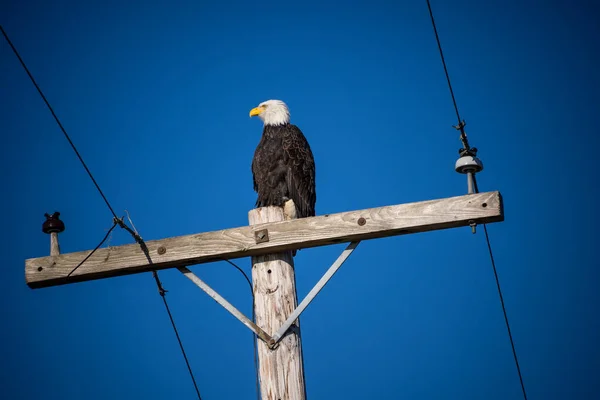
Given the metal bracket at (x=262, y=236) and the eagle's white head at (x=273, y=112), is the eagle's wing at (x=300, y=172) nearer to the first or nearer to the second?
the eagle's white head at (x=273, y=112)

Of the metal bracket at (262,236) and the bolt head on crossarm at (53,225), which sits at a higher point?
the bolt head on crossarm at (53,225)

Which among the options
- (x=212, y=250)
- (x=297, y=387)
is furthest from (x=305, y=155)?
(x=297, y=387)

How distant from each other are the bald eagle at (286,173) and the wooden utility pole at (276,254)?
1.93 m

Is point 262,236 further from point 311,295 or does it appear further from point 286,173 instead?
point 286,173

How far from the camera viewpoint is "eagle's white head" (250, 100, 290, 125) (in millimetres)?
6854

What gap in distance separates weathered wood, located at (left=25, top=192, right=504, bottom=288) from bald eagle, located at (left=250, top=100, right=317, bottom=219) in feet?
6.35

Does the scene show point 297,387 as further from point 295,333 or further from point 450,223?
point 450,223

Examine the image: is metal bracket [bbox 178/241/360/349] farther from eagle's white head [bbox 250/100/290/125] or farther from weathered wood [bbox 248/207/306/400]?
eagle's white head [bbox 250/100/290/125]

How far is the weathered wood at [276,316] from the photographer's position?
11.4 ft

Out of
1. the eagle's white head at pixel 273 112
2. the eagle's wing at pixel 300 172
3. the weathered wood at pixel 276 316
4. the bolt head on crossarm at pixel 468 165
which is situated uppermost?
the eagle's white head at pixel 273 112

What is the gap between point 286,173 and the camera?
5.95 metres

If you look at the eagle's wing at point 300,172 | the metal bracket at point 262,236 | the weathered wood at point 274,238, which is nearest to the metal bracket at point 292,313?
the weathered wood at point 274,238

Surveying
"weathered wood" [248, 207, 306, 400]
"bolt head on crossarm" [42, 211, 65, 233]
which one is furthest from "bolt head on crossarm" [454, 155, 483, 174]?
"bolt head on crossarm" [42, 211, 65, 233]

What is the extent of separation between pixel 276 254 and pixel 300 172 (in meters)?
2.29
